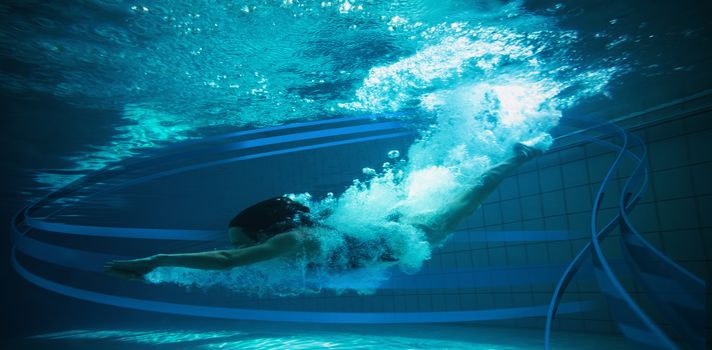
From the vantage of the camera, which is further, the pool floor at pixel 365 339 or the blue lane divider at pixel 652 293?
the pool floor at pixel 365 339

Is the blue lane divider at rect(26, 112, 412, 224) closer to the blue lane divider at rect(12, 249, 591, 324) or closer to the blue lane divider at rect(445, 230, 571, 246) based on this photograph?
the blue lane divider at rect(12, 249, 591, 324)

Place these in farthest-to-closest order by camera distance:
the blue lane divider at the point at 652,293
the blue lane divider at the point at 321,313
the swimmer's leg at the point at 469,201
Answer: the blue lane divider at the point at 321,313
the swimmer's leg at the point at 469,201
the blue lane divider at the point at 652,293

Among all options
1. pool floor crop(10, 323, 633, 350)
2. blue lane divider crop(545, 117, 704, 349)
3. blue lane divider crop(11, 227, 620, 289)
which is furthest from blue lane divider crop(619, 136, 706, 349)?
blue lane divider crop(11, 227, 620, 289)

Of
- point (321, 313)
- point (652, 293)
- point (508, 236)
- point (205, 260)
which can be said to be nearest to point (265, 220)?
point (205, 260)

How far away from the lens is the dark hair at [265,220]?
12.3 feet

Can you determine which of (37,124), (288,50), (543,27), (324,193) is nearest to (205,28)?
(288,50)

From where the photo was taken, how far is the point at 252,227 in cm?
376

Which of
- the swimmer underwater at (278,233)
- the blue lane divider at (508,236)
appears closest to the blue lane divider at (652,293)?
the swimmer underwater at (278,233)

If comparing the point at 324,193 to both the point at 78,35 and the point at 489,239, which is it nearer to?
the point at 489,239

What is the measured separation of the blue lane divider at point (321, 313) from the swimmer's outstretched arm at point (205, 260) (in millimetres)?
5063

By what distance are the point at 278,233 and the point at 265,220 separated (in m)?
0.19

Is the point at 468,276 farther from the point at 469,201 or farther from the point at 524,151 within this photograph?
the point at 469,201

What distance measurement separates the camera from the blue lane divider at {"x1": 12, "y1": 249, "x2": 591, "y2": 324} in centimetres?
798

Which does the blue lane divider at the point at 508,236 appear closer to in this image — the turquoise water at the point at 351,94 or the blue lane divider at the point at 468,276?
the turquoise water at the point at 351,94
